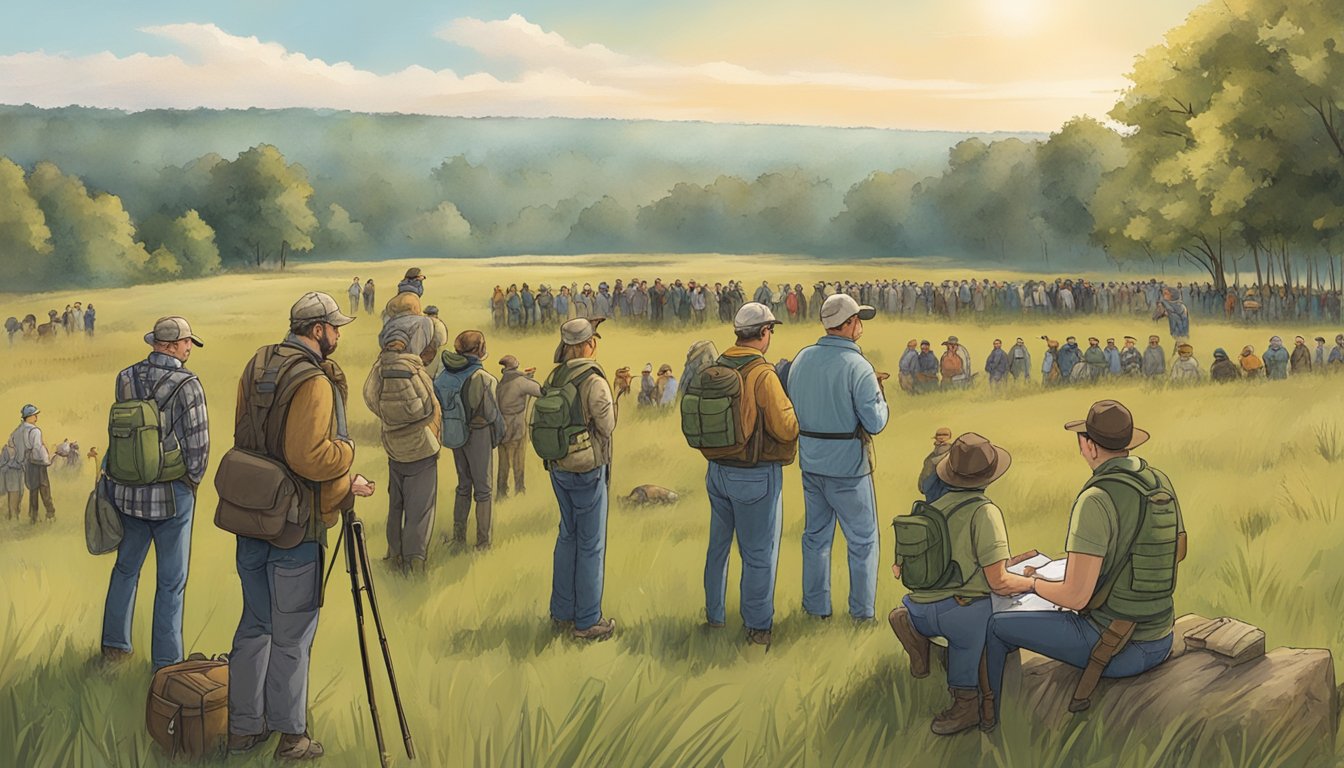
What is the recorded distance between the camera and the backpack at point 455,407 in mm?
7383

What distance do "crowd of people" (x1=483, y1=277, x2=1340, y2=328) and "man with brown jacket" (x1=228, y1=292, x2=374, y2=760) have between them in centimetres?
1391

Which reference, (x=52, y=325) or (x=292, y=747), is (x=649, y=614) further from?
(x=52, y=325)

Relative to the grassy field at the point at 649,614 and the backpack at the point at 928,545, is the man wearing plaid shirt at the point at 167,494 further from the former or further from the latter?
the backpack at the point at 928,545

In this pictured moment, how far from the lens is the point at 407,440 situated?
6.68m

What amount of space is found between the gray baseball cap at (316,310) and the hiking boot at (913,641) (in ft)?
7.06

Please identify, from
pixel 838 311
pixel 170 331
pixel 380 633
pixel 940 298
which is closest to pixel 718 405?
pixel 838 311

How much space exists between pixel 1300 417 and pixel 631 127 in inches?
287

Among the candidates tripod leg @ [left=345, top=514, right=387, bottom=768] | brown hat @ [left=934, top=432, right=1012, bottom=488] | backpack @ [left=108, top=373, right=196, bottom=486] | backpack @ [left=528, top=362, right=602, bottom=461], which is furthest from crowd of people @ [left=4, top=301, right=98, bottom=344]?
brown hat @ [left=934, top=432, right=1012, bottom=488]

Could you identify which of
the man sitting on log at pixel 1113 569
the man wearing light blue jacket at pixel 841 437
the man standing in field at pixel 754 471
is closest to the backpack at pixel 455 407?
the man standing in field at pixel 754 471

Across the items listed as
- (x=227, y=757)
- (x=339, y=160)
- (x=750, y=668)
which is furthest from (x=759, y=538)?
(x=339, y=160)

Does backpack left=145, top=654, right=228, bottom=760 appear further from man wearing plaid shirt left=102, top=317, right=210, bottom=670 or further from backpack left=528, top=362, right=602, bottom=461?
backpack left=528, top=362, right=602, bottom=461

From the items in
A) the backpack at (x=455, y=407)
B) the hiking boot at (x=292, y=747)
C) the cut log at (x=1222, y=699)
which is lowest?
the hiking boot at (x=292, y=747)

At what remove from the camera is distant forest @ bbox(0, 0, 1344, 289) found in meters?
13.2

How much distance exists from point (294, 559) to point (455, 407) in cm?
353
